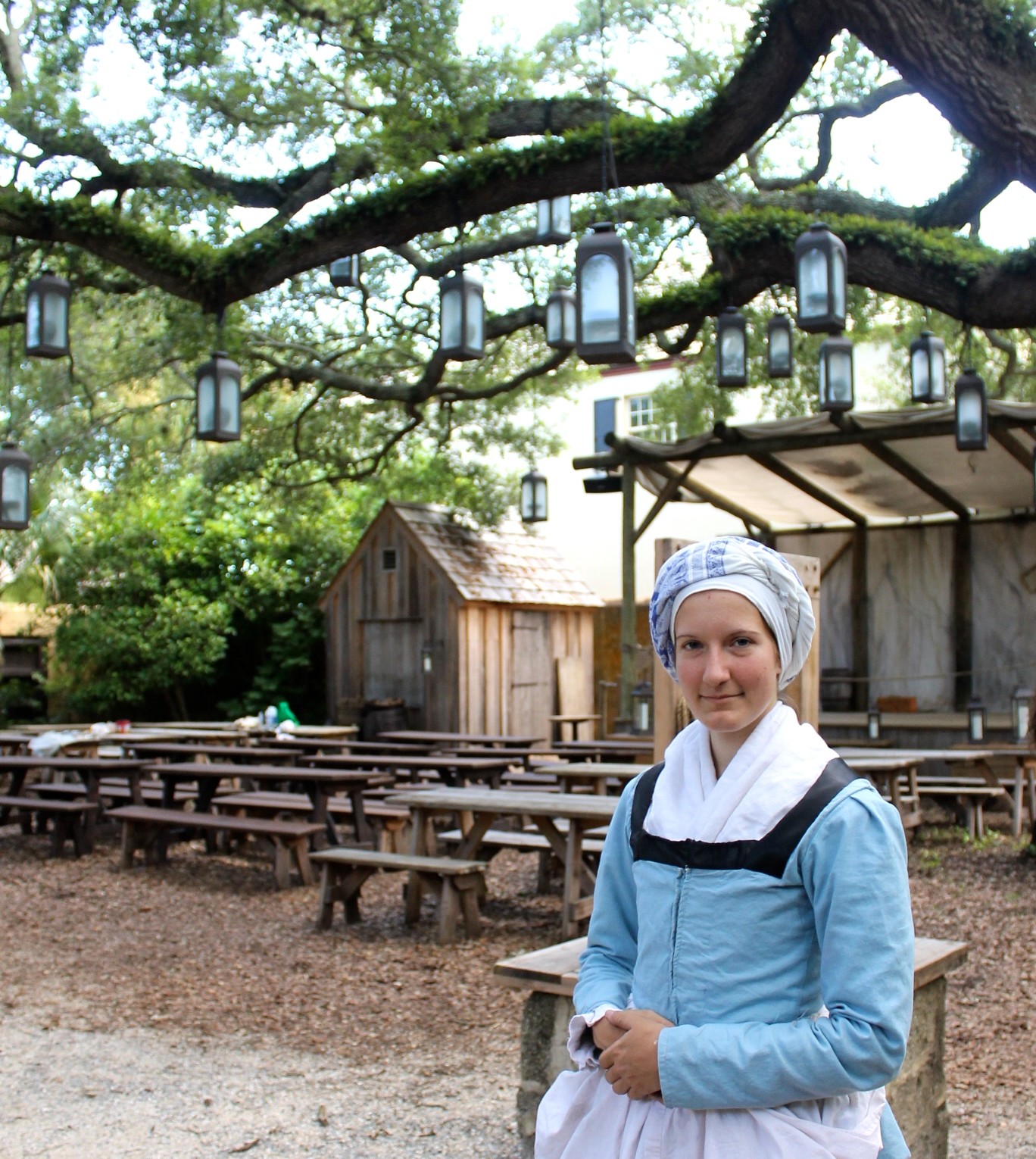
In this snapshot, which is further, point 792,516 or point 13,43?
point 792,516

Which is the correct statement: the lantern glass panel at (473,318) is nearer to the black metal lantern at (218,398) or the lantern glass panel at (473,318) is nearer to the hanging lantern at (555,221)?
the black metal lantern at (218,398)

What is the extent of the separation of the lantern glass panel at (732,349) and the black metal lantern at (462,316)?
2218 mm

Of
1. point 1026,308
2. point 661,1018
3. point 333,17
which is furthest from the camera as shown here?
Answer: point 333,17

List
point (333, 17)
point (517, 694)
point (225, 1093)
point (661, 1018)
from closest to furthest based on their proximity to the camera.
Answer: point (661, 1018) < point (225, 1093) < point (333, 17) < point (517, 694)

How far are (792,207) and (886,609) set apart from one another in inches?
361

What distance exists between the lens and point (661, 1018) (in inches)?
69.4

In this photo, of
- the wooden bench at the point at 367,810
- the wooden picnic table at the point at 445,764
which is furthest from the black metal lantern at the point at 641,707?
the wooden bench at the point at 367,810

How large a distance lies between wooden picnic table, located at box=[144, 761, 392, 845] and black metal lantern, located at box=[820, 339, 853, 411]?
4.65 meters

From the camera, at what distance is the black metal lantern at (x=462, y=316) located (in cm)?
760

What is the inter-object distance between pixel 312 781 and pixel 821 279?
16.9 feet

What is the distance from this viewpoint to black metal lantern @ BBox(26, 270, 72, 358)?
8.16 metres

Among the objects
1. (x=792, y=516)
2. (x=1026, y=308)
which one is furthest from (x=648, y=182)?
(x=792, y=516)

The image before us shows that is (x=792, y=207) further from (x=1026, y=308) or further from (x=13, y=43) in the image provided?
(x=13, y=43)

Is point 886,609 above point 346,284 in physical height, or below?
below
